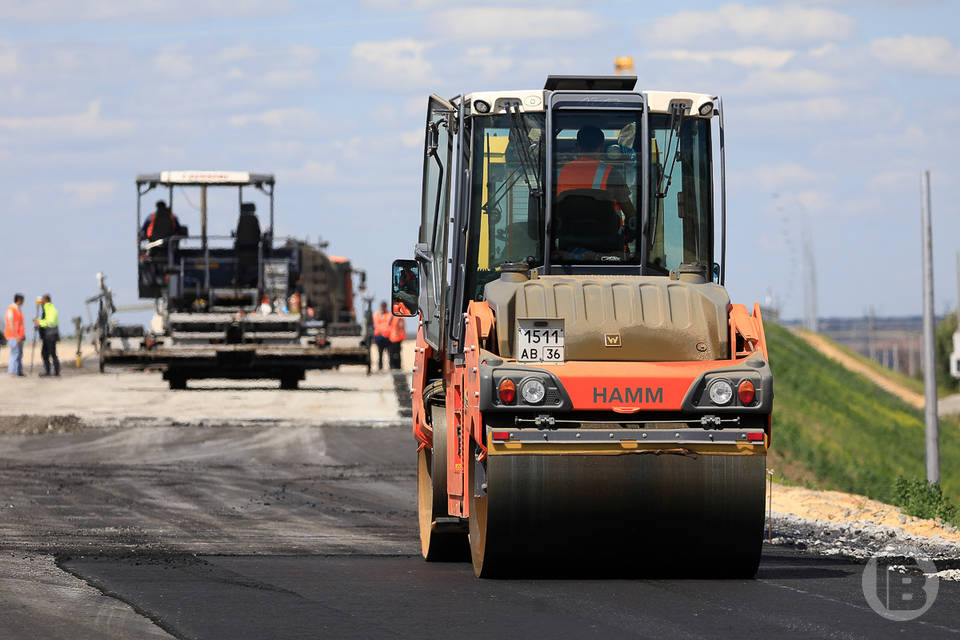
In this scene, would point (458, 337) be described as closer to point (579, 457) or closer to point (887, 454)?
point (579, 457)

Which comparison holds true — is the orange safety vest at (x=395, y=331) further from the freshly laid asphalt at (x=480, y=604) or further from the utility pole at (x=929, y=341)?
the freshly laid asphalt at (x=480, y=604)

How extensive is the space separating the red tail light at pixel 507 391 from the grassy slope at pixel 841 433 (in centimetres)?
2072

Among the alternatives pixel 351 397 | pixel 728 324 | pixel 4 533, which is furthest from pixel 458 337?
pixel 351 397

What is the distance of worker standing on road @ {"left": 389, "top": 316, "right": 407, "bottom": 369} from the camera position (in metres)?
38.1

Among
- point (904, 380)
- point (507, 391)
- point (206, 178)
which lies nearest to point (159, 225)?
point (206, 178)

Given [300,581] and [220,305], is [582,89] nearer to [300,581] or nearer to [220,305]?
[300,581]

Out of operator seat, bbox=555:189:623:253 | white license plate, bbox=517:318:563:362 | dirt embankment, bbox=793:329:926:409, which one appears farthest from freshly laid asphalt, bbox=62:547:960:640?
dirt embankment, bbox=793:329:926:409

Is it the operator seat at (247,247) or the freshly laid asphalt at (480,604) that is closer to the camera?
the freshly laid asphalt at (480,604)

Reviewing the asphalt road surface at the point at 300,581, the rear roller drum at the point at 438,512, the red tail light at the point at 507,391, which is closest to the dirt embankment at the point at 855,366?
the asphalt road surface at the point at 300,581

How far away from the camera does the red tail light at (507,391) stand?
8.84 m

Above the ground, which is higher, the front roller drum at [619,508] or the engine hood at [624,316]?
the engine hood at [624,316]

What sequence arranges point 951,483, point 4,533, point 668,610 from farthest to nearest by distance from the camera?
point 951,483, point 4,533, point 668,610

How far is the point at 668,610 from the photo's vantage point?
27.3ft

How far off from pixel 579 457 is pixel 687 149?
8.47 feet
